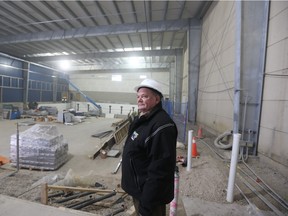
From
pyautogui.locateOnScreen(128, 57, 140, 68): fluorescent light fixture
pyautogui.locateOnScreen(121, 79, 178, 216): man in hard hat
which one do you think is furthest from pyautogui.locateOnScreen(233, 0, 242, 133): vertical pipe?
pyautogui.locateOnScreen(128, 57, 140, 68): fluorescent light fixture

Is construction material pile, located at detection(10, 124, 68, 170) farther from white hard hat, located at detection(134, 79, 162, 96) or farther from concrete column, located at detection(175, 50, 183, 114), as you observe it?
concrete column, located at detection(175, 50, 183, 114)

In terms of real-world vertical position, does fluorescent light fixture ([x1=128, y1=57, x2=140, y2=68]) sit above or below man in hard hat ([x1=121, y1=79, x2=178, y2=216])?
above

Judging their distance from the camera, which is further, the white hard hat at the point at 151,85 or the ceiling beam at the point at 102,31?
the ceiling beam at the point at 102,31

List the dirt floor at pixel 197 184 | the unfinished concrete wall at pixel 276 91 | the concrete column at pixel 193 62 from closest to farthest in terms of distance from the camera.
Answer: the dirt floor at pixel 197 184 → the unfinished concrete wall at pixel 276 91 → the concrete column at pixel 193 62

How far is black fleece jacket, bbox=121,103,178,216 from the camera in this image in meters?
1.22

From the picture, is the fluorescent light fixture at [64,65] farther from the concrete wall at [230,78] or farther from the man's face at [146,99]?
the man's face at [146,99]

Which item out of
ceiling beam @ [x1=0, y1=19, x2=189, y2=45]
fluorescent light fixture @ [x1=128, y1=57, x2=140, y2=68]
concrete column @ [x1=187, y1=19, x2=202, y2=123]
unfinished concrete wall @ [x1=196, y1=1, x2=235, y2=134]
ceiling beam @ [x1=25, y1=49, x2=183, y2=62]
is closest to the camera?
unfinished concrete wall @ [x1=196, y1=1, x2=235, y2=134]

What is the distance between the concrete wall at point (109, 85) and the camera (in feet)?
57.8

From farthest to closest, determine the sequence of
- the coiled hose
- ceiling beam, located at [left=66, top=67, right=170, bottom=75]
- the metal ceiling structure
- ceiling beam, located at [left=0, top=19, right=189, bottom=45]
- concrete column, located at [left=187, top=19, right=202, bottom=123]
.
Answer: ceiling beam, located at [left=66, top=67, right=170, bottom=75] < concrete column, located at [left=187, top=19, right=202, bottom=123] < ceiling beam, located at [left=0, top=19, right=189, bottom=45] < the metal ceiling structure < the coiled hose

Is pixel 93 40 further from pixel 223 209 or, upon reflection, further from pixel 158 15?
pixel 223 209

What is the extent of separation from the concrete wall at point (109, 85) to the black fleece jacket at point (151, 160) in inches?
638

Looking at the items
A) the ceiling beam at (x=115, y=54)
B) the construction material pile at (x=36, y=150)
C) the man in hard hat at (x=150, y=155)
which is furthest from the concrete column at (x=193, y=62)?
the man in hard hat at (x=150, y=155)

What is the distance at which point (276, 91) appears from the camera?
3.51 metres

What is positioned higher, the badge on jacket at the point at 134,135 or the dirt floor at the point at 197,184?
the badge on jacket at the point at 134,135
